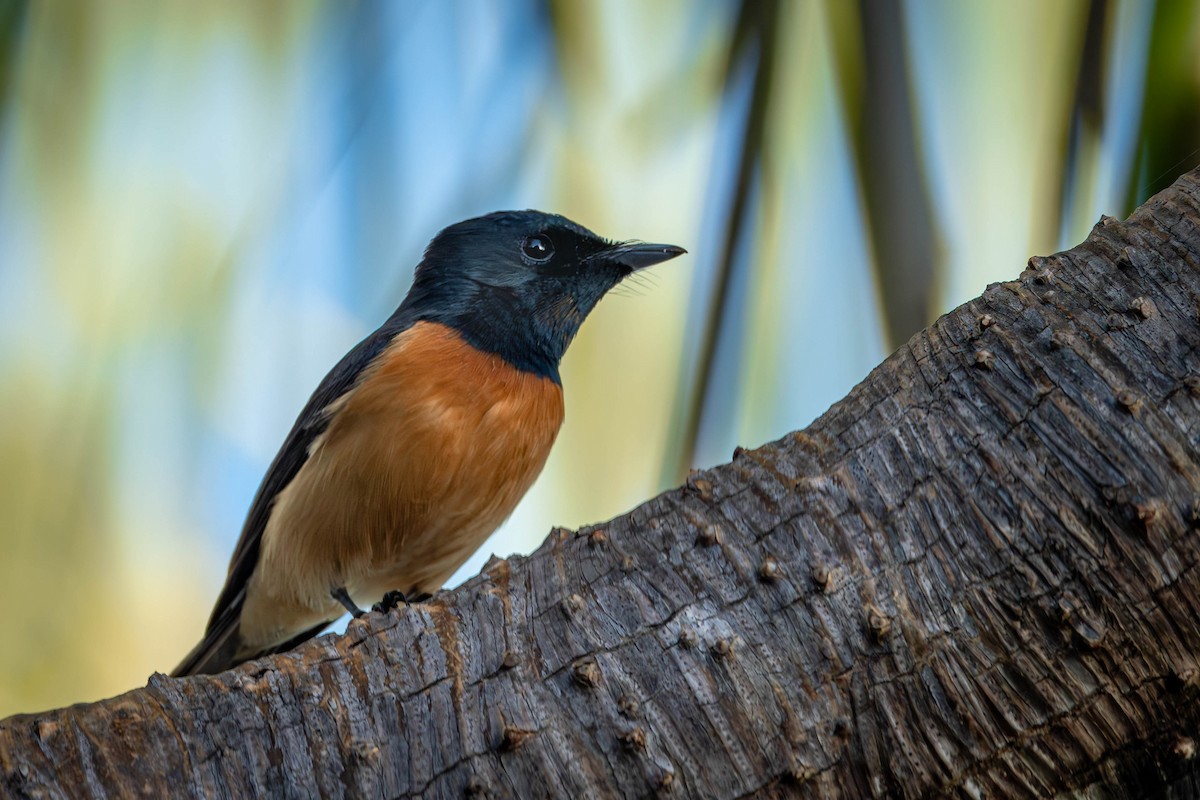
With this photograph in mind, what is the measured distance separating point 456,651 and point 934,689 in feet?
2.14

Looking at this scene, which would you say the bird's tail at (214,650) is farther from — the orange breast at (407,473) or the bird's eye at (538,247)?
the bird's eye at (538,247)

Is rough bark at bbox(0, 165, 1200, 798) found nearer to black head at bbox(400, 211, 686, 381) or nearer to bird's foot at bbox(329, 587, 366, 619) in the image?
bird's foot at bbox(329, 587, 366, 619)

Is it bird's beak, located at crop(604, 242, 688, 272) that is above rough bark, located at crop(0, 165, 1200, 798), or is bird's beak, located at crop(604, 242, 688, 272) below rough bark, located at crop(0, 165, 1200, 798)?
above

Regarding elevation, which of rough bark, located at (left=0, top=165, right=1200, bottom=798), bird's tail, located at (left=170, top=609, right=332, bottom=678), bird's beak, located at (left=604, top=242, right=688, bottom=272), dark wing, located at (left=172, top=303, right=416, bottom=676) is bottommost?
rough bark, located at (left=0, top=165, right=1200, bottom=798)

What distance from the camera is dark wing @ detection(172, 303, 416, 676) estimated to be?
314cm

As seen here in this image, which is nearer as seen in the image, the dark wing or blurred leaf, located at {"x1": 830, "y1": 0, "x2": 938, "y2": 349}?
blurred leaf, located at {"x1": 830, "y1": 0, "x2": 938, "y2": 349}

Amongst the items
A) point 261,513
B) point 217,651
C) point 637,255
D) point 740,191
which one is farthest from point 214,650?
point 740,191

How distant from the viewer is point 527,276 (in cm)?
329

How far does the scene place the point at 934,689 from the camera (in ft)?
4.48

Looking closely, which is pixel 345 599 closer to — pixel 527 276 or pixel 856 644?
pixel 527 276

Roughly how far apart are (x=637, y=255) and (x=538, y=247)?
33 cm

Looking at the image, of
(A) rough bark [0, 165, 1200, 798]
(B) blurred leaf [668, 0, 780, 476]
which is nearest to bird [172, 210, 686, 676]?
(B) blurred leaf [668, 0, 780, 476]

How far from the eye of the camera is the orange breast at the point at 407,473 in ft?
9.30

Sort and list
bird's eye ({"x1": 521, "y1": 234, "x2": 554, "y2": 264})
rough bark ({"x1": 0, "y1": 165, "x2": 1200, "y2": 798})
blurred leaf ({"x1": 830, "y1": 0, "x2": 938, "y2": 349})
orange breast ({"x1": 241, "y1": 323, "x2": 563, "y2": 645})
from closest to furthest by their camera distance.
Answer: rough bark ({"x1": 0, "y1": 165, "x2": 1200, "y2": 798}), blurred leaf ({"x1": 830, "y1": 0, "x2": 938, "y2": 349}), orange breast ({"x1": 241, "y1": 323, "x2": 563, "y2": 645}), bird's eye ({"x1": 521, "y1": 234, "x2": 554, "y2": 264})
